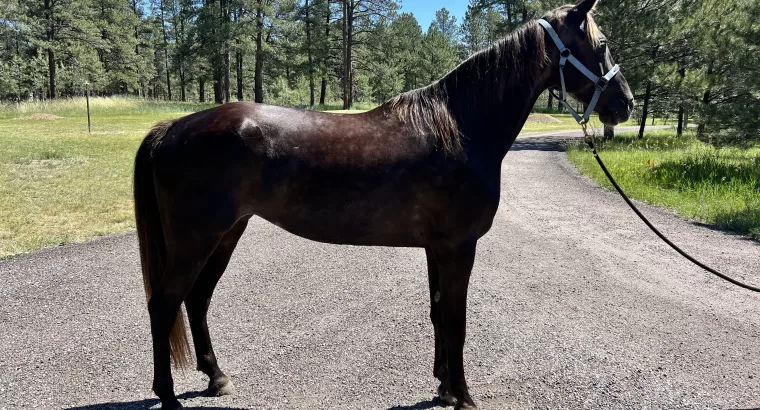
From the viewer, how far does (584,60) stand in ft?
9.11

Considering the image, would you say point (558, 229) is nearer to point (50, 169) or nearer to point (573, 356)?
point (573, 356)

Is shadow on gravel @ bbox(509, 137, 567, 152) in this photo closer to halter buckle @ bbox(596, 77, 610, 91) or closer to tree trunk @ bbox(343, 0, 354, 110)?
tree trunk @ bbox(343, 0, 354, 110)

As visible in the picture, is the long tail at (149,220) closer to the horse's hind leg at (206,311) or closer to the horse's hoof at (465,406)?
the horse's hind leg at (206,311)

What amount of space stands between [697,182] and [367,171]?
398 inches

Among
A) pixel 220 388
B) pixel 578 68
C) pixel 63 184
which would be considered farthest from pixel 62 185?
pixel 578 68

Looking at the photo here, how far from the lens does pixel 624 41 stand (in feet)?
55.3

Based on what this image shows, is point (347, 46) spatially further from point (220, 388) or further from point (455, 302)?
point (455, 302)

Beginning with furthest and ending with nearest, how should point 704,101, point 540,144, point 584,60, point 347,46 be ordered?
1. point 347,46
2. point 540,144
3. point 704,101
4. point 584,60

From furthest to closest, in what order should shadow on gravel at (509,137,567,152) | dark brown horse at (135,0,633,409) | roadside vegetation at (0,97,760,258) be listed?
shadow on gravel at (509,137,567,152)
roadside vegetation at (0,97,760,258)
dark brown horse at (135,0,633,409)

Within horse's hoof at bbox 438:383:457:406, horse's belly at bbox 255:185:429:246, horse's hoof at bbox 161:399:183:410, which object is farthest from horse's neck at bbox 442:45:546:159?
horse's hoof at bbox 161:399:183:410

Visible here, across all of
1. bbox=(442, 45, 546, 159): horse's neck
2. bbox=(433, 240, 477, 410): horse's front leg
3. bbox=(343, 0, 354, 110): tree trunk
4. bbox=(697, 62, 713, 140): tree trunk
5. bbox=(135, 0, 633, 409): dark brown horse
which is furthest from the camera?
bbox=(343, 0, 354, 110): tree trunk

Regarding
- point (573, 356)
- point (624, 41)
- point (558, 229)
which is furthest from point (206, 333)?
point (624, 41)

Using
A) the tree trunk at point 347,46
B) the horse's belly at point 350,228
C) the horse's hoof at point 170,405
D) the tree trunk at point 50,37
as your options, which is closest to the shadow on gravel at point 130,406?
the horse's hoof at point 170,405

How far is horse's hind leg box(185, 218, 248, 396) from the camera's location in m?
3.00
